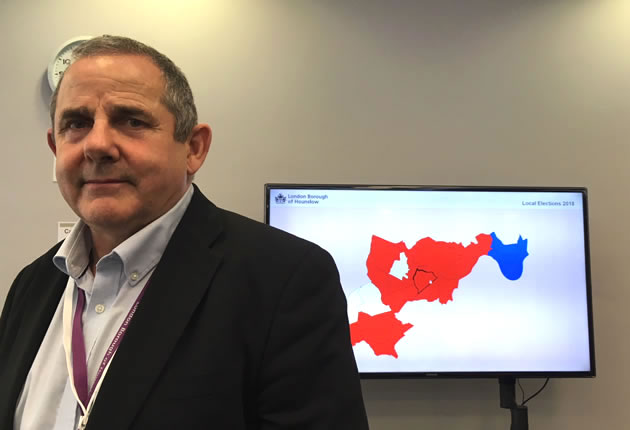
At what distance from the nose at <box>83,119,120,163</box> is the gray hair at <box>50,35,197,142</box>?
0.43 ft

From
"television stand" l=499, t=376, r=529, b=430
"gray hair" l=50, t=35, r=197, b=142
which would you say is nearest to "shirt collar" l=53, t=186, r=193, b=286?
"gray hair" l=50, t=35, r=197, b=142

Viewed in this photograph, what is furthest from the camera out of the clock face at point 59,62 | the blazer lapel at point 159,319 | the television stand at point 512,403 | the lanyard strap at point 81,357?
the clock face at point 59,62

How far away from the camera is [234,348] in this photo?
3.36 ft

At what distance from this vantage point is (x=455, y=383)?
7.20ft

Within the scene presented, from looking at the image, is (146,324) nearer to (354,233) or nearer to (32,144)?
(354,233)

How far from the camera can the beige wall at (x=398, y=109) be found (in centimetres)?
219

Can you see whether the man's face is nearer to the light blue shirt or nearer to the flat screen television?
the light blue shirt

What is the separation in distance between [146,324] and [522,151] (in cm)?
178

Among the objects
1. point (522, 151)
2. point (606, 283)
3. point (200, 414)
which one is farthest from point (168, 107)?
point (606, 283)

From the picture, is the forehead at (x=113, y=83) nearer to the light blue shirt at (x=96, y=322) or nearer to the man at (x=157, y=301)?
the man at (x=157, y=301)

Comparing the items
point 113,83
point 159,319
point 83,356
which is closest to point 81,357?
point 83,356

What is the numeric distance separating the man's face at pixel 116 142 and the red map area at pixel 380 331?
1018 mm

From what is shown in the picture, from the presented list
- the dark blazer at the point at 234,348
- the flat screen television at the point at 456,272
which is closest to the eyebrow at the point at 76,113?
the dark blazer at the point at 234,348

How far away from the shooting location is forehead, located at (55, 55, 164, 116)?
114cm
